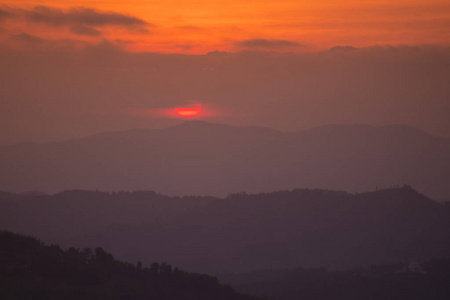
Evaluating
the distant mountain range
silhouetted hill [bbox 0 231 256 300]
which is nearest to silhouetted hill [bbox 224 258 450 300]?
the distant mountain range

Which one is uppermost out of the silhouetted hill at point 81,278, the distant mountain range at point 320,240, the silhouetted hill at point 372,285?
the distant mountain range at point 320,240

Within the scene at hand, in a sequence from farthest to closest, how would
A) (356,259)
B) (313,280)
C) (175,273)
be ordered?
1. (356,259)
2. (313,280)
3. (175,273)

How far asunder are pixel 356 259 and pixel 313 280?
4303 cm

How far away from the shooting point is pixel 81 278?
46.5 metres

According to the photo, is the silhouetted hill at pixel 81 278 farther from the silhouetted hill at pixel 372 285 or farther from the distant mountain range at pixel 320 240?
the distant mountain range at pixel 320 240

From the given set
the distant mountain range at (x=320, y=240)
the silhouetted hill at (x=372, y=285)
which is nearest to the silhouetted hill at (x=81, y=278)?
the silhouetted hill at (x=372, y=285)

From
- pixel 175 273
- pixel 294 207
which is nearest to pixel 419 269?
pixel 175 273

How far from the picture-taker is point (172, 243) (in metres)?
197

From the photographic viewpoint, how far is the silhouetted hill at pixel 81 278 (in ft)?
137

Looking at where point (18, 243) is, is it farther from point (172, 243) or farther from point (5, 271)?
point (172, 243)

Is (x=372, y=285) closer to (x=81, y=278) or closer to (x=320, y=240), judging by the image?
(x=81, y=278)

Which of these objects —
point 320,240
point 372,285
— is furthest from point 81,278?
point 320,240

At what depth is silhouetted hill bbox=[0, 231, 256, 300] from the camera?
137 ft

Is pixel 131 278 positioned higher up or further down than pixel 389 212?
further down
